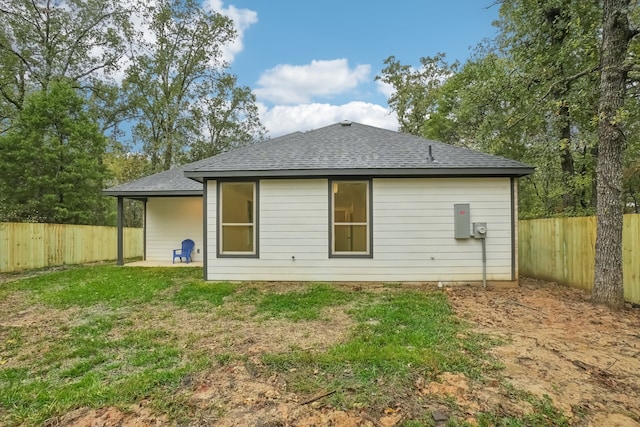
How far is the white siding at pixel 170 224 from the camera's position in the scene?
11.1 meters

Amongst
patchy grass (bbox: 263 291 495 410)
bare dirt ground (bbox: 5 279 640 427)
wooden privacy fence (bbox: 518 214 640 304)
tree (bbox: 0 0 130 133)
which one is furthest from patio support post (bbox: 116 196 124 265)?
wooden privacy fence (bbox: 518 214 640 304)

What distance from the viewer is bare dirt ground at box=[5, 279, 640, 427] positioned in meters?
2.24

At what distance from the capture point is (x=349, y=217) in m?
6.96

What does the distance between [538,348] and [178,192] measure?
944cm

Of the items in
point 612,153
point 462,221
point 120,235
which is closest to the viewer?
point 612,153

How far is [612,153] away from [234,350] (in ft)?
19.2

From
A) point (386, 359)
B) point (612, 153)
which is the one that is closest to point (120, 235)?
point (386, 359)

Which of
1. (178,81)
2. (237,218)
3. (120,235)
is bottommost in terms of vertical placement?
(120,235)

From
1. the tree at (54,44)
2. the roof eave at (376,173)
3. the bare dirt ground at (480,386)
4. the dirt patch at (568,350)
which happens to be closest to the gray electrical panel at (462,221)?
the roof eave at (376,173)

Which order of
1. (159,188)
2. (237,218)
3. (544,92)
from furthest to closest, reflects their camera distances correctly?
1. (159,188)
2. (237,218)
3. (544,92)

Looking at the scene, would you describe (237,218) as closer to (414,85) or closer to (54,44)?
(54,44)

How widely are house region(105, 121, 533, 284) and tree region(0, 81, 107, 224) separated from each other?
31.2 feet

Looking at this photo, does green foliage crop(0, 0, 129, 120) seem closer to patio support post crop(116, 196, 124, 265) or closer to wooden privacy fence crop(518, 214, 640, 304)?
patio support post crop(116, 196, 124, 265)

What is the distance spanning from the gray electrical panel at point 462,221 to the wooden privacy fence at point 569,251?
6.41 ft
